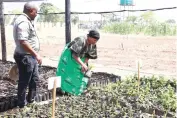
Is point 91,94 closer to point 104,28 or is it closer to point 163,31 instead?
point 163,31

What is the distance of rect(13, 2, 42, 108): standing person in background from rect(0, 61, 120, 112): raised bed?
0.22 metres

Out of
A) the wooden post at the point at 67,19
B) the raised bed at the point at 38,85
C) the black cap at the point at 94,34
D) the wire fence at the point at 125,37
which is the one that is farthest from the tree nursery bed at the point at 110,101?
the wire fence at the point at 125,37

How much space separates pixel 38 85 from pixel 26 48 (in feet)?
3.55

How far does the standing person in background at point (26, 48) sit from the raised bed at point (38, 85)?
0.71 ft

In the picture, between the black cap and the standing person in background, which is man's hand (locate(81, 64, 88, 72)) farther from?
the standing person in background

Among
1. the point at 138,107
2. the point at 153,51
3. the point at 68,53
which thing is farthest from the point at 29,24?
the point at 153,51

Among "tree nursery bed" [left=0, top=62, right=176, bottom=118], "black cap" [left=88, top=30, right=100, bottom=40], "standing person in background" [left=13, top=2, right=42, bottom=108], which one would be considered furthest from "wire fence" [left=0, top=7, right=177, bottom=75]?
"standing person in background" [left=13, top=2, right=42, bottom=108]

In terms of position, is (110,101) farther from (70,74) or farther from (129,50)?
(129,50)

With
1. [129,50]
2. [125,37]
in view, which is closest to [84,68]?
[129,50]

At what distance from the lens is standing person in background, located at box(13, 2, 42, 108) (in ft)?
10.8

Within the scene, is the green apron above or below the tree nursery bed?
above

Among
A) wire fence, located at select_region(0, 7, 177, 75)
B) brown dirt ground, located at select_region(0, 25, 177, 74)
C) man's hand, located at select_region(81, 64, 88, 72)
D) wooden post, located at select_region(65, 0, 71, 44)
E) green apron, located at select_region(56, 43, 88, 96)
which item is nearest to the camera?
man's hand, located at select_region(81, 64, 88, 72)

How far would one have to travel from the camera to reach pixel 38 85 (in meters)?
4.25

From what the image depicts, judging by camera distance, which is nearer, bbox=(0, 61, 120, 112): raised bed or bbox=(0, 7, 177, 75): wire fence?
bbox=(0, 61, 120, 112): raised bed
